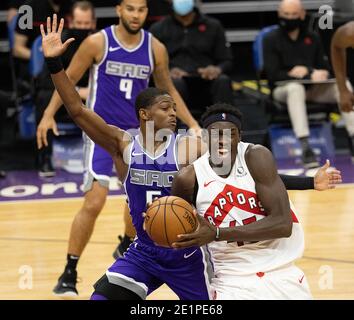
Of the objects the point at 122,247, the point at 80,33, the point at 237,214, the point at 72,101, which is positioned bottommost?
the point at 122,247

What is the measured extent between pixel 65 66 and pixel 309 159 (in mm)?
2655

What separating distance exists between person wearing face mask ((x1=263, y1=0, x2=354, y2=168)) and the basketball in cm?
525

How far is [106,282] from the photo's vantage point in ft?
15.6

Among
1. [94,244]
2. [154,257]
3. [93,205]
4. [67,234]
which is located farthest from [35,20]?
[154,257]

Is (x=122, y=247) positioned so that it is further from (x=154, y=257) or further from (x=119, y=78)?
(x=154, y=257)

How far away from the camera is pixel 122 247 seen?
21.9 feet

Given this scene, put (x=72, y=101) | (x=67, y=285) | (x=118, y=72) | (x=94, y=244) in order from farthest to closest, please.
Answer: (x=94, y=244), (x=118, y=72), (x=67, y=285), (x=72, y=101)

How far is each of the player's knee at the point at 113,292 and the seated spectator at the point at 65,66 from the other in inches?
176

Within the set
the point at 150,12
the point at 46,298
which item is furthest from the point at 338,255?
the point at 150,12

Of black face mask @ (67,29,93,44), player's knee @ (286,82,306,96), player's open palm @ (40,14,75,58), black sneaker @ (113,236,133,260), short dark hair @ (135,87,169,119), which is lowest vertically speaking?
black sneaker @ (113,236,133,260)

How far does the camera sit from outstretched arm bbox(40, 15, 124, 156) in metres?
4.84

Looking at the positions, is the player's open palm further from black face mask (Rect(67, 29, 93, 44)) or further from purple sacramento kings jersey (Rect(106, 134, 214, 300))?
black face mask (Rect(67, 29, 93, 44))

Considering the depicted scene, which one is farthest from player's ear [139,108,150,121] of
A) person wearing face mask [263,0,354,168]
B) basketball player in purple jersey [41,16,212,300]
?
person wearing face mask [263,0,354,168]

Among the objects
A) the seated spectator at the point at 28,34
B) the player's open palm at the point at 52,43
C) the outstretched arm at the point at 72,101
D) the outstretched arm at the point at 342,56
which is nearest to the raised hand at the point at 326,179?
the outstretched arm at the point at 72,101
